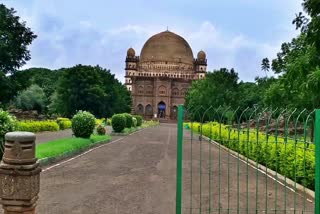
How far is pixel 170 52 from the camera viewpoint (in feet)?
283

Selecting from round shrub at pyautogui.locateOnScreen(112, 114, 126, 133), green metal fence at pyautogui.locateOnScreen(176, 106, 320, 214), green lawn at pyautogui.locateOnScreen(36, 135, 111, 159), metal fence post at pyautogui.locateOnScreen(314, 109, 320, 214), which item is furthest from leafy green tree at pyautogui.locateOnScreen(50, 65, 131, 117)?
metal fence post at pyautogui.locateOnScreen(314, 109, 320, 214)

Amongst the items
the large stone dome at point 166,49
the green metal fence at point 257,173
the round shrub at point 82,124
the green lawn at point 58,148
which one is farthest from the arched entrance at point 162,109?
the green metal fence at point 257,173

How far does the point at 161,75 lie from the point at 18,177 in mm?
79011

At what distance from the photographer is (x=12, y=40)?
1074 inches

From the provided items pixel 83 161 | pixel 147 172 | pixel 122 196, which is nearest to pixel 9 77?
pixel 83 161

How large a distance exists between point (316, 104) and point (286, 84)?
2.99 m

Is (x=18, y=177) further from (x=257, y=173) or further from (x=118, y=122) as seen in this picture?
(x=118, y=122)

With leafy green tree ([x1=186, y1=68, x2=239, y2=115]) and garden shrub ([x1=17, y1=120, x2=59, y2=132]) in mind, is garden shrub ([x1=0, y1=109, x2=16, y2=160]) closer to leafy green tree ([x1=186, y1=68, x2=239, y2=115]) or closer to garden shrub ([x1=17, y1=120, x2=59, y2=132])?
garden shrub ([x1=17, y1=120, x2=59, y2=132])

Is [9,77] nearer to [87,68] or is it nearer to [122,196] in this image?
[87,68]

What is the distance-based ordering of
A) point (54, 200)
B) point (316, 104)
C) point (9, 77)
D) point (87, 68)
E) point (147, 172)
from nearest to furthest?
point (54, 200) < point (147, 172) < point (316, 104) < point (9, 77) < point (87, 68)

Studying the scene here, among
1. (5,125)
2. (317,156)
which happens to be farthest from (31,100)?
(317,156)

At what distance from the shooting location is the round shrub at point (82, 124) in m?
17.8

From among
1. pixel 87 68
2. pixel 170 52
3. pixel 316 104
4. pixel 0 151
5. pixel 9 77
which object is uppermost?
pixel 170 52

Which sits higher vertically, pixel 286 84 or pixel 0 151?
pixel 286 84
